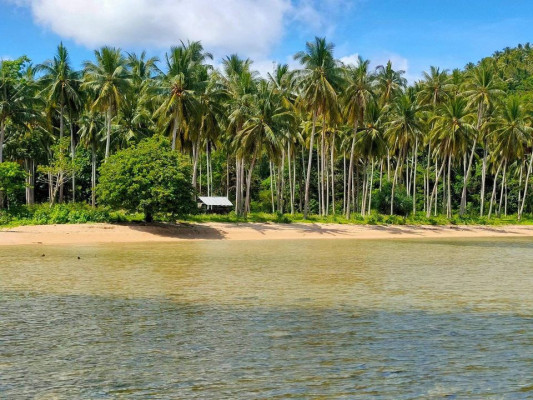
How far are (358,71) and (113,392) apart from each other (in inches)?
1809

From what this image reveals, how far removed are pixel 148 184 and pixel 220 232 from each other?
19.9ft

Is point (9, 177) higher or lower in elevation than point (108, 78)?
lower

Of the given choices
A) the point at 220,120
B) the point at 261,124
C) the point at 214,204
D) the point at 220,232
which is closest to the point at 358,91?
the point at 261,124

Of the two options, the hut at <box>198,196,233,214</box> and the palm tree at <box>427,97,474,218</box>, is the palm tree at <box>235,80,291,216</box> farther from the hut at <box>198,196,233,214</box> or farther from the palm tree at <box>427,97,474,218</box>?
the palm tree at <box>427,97,474,218</box>

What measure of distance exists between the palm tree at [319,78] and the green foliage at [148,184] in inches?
523

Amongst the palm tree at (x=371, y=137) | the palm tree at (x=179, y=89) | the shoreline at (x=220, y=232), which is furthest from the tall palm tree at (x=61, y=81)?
the palm tree at (x=371, y=137)

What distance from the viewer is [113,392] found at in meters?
6.96

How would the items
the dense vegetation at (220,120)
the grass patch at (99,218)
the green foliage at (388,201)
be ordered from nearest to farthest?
the grass patch at (99,218)
the dense vegetation at (220,120)
the green foliage at (388,201)

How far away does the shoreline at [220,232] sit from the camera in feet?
109

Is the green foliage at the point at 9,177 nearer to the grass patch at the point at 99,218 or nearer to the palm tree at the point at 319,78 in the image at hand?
the grass patch at the point at 99,218

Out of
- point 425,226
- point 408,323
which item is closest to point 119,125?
point 425,226

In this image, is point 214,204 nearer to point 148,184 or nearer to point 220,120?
point 220,120

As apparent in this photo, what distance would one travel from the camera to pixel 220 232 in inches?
1517

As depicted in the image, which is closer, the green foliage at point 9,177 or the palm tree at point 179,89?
the green foliage at point 9,177
